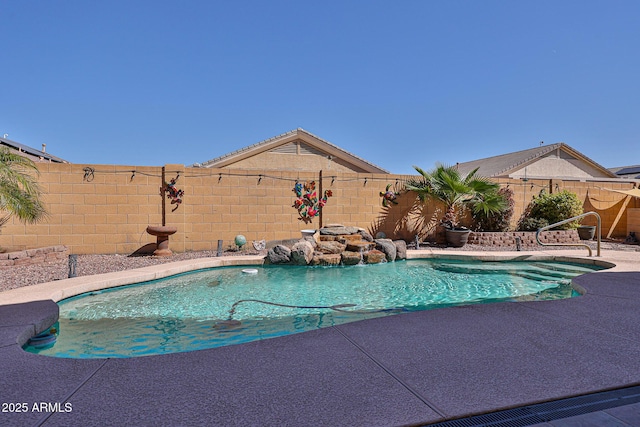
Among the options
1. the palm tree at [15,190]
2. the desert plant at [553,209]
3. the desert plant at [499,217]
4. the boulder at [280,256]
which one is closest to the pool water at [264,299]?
the boulder at [280,256]

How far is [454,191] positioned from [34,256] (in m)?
11.7

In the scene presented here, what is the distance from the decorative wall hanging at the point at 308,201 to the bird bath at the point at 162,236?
147 inches

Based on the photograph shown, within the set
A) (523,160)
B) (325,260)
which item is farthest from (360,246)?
(523,160)

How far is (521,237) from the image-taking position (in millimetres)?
11812

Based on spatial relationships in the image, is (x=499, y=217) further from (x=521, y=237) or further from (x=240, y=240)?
(x=240, y=240)

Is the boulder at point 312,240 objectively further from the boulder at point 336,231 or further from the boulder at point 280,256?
the boulder at point 280,256

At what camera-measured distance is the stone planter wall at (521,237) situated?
38.2 ft

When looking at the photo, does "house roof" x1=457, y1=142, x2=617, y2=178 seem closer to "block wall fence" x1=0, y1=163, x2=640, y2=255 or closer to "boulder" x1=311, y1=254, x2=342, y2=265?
"block wall fence" x1=0, y1=163, x2=640, y2=255

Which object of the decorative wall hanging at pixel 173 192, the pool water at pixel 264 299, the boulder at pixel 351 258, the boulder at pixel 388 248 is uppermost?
the decorative wall hanging at pixel 173 192

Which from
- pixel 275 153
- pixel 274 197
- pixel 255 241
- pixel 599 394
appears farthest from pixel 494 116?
pixel 599 394

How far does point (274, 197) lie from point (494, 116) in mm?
11630

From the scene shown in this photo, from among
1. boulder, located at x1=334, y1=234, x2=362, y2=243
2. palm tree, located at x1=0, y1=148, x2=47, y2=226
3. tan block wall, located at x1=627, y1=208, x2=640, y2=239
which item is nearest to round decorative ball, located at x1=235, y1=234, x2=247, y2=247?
boulder, located at x1=334, y1=234, x2=362, y2=243

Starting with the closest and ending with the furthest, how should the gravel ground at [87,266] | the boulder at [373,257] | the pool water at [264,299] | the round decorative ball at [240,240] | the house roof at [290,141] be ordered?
1. the pool water at [264,299]
2. the gravel ground at [87,266]
3. the boulder at [373,257]
4. the round decorative ball at [240,240]
5. the house roof at [290,141]

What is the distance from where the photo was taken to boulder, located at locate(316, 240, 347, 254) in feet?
30.4
